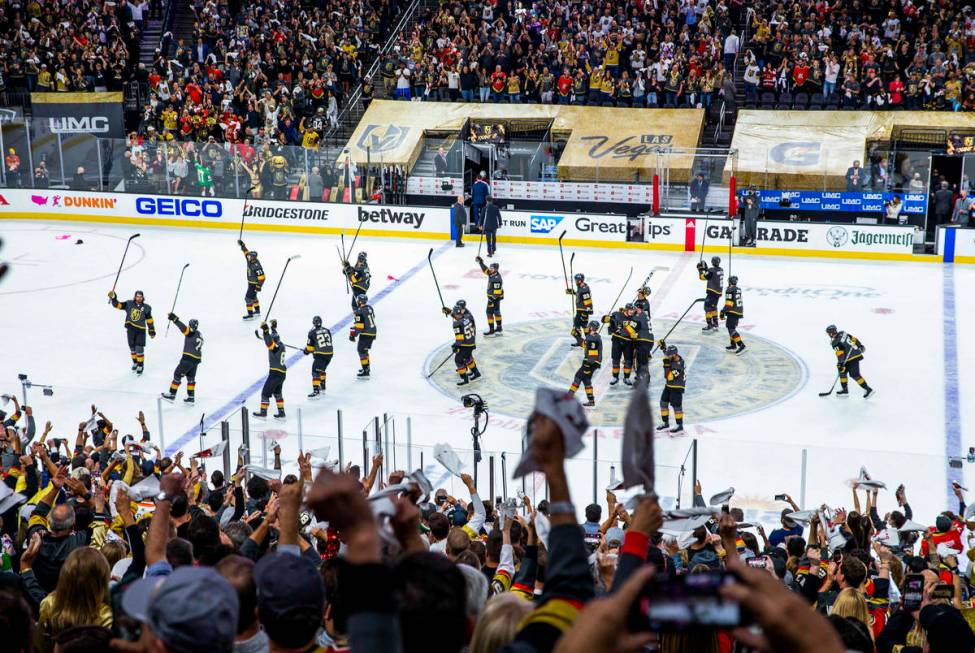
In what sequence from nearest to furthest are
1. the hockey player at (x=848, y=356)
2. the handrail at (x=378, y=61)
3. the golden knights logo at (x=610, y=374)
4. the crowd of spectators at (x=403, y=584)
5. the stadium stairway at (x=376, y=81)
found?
the crowd of spectators at (x=403, y=584) → the hockey player at (x=848, y=356) → the golden knights logo at (x=610, y=374) → the stadium stairway at (x=376, y=81) → the handrail at (x=378, y=61)

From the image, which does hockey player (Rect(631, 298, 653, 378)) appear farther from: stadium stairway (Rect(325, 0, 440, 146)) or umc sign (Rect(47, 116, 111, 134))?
umc sign (Rect(47, 116, 111, 134))

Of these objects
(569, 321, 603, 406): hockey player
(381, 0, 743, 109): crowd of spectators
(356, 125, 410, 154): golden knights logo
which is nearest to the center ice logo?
(381, 0, 743, 109): crowd of spectators

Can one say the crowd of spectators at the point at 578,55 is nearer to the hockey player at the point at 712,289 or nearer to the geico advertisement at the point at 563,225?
the geico advertisement at the point at 563,225

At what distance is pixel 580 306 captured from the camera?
58.1ft

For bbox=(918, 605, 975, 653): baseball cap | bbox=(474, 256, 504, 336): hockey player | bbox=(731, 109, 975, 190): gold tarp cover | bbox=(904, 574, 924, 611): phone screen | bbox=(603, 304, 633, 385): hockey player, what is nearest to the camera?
bbox=(918, 605, 975, 653): baseball cap

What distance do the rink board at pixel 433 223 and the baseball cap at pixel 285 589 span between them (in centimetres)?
2183

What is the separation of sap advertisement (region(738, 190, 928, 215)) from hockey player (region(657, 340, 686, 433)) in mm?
11760

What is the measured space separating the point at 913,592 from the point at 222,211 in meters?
24.0

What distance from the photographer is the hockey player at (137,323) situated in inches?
658

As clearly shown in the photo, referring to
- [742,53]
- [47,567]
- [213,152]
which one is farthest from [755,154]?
[47,567]

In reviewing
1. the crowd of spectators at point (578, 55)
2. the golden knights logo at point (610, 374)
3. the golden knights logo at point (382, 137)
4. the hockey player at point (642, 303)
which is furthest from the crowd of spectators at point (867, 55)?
the hockey player at point (642, 303)

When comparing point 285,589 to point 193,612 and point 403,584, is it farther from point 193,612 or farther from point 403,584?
point 403,584

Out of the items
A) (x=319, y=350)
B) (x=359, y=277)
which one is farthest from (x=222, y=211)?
(x=319, y=350)

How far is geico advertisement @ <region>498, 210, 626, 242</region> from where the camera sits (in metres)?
25.4
